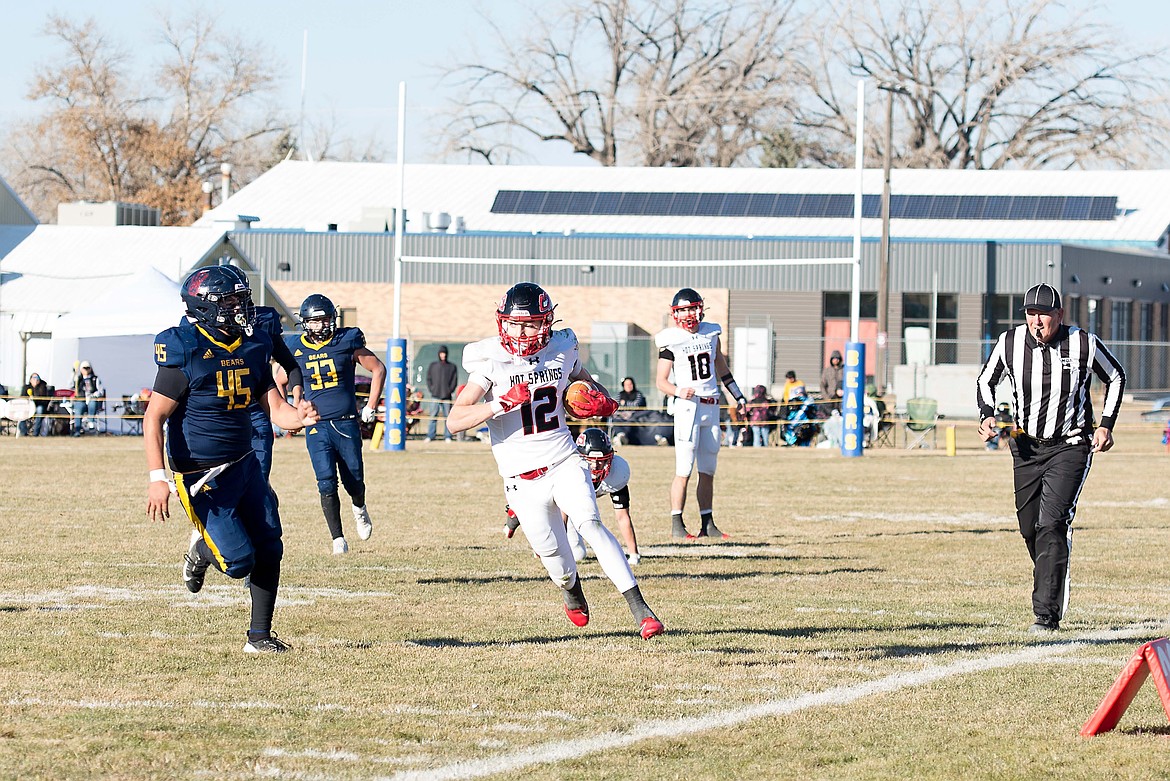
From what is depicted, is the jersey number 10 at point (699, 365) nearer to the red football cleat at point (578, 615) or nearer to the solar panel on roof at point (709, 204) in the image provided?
the red football cleat at point (578, 615)

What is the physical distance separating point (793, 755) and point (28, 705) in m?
2.92

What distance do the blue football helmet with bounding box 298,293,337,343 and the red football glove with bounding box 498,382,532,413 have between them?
14.1 ft

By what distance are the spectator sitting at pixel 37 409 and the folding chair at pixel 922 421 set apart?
582 inches

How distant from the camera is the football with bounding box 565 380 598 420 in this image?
7.68 m

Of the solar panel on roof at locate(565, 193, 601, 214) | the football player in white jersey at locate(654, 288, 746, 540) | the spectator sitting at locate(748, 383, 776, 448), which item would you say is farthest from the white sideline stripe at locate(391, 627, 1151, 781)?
the solar panel on roof at locate(565, 193, 601, 214)

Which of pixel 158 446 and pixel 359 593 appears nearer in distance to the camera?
pixel 158 446

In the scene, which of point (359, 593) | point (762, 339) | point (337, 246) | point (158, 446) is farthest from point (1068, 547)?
point (337, 246)

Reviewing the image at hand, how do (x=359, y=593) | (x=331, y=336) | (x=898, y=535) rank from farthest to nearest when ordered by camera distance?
1. (x=898, y=535)
2. (x=331, y=336)
3. (x=359, y=593)

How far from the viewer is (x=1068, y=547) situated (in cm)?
870

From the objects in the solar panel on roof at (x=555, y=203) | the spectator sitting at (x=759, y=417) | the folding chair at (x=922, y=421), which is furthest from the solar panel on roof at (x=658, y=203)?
the spectator sitting at (x=759, y=417)

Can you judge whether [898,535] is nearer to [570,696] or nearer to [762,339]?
[570,696]

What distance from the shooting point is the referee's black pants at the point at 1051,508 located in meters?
8.58

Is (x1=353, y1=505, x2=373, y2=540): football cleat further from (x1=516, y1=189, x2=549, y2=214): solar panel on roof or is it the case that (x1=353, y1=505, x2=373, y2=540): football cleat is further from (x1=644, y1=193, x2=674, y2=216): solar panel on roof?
(x1=516, y1=189, x2=549, y2=214): solar panel on roof

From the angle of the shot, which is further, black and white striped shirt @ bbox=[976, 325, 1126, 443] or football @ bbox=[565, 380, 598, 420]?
black and white striped shirt @ bbox=[976, 325, 1126, 443]
